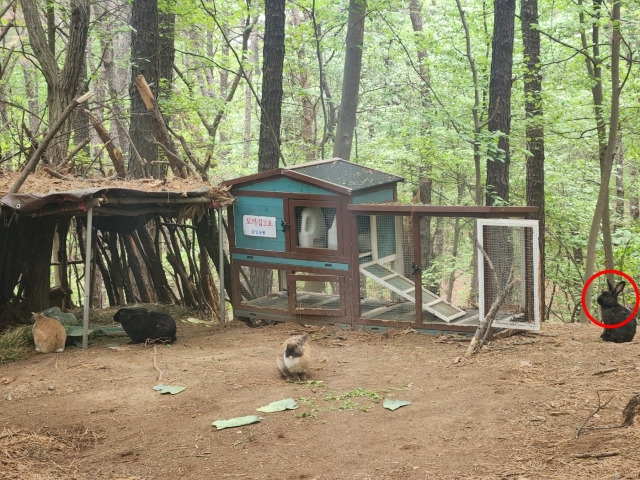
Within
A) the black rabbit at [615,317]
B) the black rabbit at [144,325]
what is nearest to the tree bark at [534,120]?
the black rabbit at [615,317]

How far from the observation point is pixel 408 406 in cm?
584

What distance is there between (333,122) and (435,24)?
3.92 m

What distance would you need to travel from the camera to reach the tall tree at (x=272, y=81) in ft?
39.3

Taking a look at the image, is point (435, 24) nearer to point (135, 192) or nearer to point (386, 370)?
point (135, 192)

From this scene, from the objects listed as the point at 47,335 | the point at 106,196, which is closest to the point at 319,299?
the point at 106,196

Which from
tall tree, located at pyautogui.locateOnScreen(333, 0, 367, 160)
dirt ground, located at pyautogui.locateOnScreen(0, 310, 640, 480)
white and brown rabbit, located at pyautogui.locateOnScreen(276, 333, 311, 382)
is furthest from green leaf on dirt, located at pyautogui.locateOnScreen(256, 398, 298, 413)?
tall tree, located at pyautogui.locateOnScreen(333, 0, 367, 160)

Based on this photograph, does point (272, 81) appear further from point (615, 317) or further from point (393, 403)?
point (393, 403)

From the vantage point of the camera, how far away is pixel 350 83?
14156 mm

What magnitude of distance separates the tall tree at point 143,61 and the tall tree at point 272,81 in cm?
213

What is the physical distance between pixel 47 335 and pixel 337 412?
444cm

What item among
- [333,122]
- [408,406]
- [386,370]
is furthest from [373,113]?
[408,406]

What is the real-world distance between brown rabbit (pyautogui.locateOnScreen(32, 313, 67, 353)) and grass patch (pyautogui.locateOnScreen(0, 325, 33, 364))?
16cm

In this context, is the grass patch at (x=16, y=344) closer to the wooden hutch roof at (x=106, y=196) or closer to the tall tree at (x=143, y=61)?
the wooden hutch roof at (x=106, y=196)

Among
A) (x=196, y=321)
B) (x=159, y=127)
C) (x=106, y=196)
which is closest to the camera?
(x=106, y=196)
